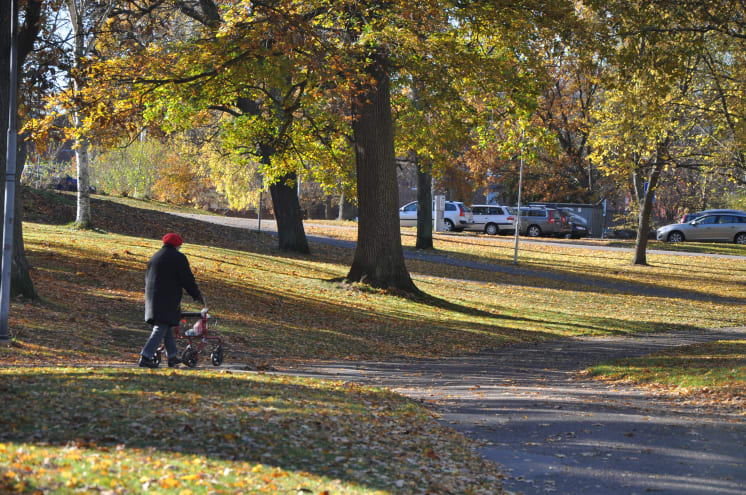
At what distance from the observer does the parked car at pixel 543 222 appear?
44812 millimetres

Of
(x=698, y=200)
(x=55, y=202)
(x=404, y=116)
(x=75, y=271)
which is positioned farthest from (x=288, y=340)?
(x=698, y=200)

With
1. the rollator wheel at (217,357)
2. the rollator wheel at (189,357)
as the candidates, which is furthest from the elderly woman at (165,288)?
the rollator wheel at (217,357)

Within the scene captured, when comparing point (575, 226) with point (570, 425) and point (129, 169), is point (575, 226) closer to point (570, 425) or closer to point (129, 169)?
point (129, 169)

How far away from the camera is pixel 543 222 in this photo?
4491cm

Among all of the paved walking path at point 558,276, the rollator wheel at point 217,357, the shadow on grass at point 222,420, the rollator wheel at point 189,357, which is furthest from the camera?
the paved walking path at point 558,276

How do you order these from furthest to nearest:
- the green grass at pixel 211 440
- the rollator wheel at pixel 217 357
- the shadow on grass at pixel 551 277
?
the shadow on grass at pixel 551 277, the rollator wheel at pixel 217 357, the green grass at pixel 211 440

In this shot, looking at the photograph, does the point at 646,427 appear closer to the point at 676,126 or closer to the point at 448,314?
the point at 448,314

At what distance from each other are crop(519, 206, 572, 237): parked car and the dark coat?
118 ft

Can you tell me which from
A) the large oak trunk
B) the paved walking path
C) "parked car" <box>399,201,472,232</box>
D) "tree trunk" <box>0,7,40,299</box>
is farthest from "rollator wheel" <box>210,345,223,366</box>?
"parked car" <box>399,201,472,232</box>

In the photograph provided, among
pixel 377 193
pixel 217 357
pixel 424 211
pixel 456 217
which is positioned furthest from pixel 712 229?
pixel 217 357

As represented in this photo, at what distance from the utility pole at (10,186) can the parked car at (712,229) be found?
3733 cm

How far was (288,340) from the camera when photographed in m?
15.1

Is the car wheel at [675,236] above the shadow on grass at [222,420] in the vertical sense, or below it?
above

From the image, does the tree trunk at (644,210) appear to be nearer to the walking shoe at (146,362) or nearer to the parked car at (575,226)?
the parked car at (575,226)
